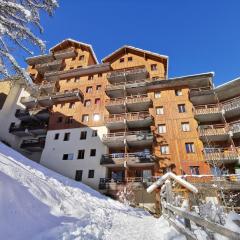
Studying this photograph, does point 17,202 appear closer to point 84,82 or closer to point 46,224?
point 46,224

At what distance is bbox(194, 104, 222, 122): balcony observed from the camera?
27547 mm

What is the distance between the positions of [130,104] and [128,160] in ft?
31.7

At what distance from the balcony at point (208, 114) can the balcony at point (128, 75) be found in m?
11.9

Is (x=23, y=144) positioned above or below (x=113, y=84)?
below

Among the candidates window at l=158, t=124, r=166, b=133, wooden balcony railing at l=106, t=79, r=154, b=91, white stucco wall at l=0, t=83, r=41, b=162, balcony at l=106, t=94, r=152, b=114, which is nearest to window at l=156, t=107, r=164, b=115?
balcony at l=106, t=94, r=152, b=114

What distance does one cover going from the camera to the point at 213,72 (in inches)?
1189

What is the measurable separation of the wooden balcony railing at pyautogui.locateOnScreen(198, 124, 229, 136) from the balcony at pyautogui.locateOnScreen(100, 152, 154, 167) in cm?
782

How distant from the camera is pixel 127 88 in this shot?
34.1m

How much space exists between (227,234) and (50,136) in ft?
113

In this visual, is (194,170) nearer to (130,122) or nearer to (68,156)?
(130,122)

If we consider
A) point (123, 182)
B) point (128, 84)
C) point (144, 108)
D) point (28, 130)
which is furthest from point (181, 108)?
point (28, 130)

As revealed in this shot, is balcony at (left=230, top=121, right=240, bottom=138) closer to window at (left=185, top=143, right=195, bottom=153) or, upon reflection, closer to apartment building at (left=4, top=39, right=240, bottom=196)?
apartment building at (left=4, top=39, right=240, bottom=196)

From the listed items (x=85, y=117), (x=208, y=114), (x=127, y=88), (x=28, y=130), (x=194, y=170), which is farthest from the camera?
(x=28, y=130)

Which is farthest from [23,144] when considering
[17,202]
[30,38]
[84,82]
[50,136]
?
[17,202]
